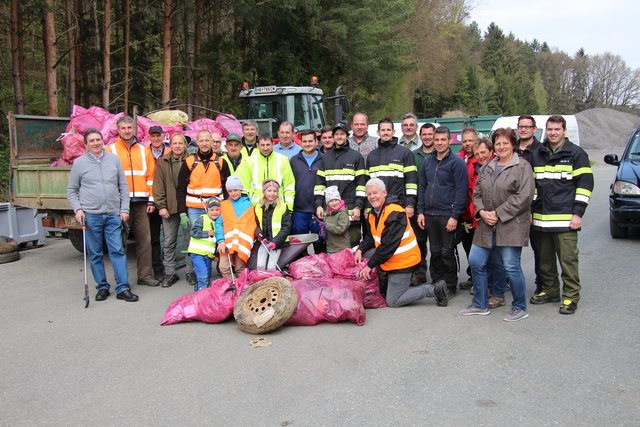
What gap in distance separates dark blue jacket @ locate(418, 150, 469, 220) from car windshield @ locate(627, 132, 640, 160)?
204 inches

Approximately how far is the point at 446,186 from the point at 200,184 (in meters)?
2.92

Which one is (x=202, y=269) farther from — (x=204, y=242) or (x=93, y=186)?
(x=93, y=186)

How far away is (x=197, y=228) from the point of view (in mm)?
6488

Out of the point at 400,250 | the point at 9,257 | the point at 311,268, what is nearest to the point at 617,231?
the point at 400,250

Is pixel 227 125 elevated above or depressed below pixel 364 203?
above

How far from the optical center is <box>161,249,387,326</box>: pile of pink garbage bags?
5.37 metres

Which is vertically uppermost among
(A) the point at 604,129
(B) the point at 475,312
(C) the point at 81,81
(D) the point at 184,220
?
(C) the point at 81,81

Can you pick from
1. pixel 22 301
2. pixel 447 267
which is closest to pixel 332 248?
pixel 447 267

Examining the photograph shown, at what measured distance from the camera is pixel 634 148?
9914mm

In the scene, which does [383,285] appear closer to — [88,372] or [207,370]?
[207,370]

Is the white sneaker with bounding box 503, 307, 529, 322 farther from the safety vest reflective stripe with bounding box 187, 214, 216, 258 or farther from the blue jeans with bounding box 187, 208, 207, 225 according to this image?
the blue jeans with bounding box 187, 208, 207, 225

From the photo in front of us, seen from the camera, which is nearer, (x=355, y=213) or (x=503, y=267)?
(x=503, y=267)

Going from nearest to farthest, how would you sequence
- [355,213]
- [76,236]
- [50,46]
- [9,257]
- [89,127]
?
[355,213] → [76,236] → [89,127] → [9,257] → [50,46]

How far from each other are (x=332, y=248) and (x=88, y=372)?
3.15 m
